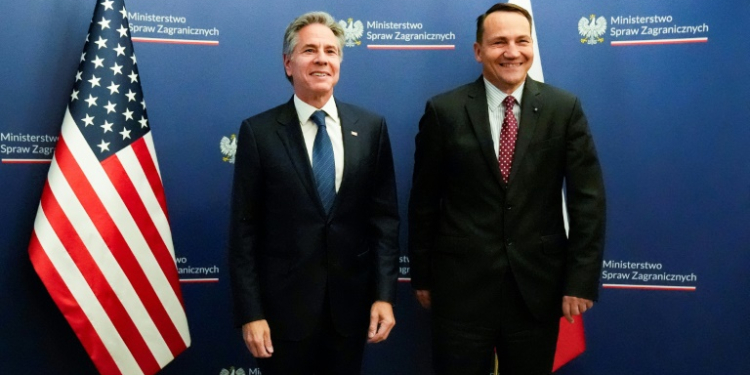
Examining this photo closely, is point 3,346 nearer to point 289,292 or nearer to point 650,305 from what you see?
point 289,292

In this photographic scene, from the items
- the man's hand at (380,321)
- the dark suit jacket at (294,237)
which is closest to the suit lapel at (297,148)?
the dark suit jacket at (294,237)

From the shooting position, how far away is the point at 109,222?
8.17 ft

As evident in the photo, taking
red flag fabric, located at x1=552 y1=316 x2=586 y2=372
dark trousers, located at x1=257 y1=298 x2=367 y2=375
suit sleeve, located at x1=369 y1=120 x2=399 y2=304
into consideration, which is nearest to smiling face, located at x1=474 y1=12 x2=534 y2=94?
suit sleeve, located at x1=369 y1=120 x2=399 y2=304

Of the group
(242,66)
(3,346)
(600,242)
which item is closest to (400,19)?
(242,66)

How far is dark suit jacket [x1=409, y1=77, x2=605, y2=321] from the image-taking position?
2.07m

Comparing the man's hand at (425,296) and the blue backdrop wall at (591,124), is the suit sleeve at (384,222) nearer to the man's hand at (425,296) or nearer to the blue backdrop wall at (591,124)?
the man's hand at (425,296)

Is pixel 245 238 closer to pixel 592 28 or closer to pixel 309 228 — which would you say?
pixel 309 228

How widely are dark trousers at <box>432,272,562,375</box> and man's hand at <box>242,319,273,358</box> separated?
629mm

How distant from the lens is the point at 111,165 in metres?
2.50

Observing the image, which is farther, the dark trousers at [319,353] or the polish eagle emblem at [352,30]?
the polish eagle emblem at [352,30]

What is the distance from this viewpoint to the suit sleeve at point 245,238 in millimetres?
2010

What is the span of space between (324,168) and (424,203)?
42 cm

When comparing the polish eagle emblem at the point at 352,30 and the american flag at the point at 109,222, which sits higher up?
the polish eagle emblem at the point at 352,30

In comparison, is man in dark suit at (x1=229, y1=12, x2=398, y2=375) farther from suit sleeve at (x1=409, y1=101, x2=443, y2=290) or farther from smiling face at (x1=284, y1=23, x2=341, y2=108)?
suit sleeve at (x1=409, y1=101, x2=443, y2=290)
